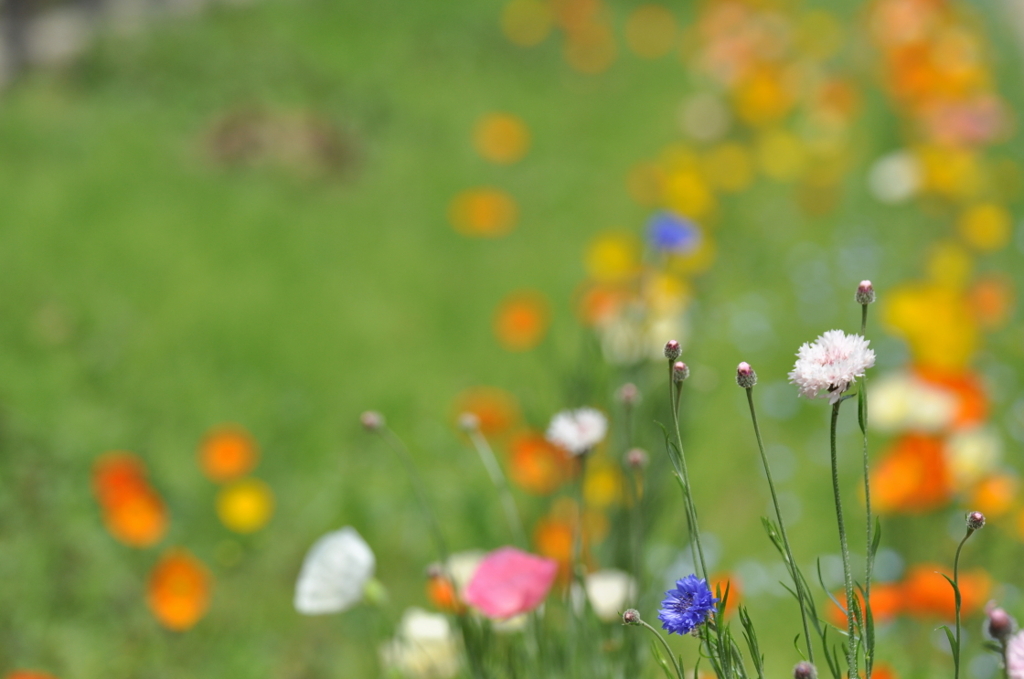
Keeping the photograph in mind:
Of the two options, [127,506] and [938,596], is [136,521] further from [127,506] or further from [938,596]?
[938,596]

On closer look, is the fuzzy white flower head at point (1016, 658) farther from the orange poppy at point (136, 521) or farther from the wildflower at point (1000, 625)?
the orange poppy at point (136, 521)

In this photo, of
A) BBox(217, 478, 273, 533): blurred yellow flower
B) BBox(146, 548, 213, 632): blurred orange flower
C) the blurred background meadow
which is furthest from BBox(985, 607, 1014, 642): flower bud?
BBox(217, 478, 273, 533): blurred yellow flower

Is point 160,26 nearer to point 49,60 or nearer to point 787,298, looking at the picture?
point 49,60

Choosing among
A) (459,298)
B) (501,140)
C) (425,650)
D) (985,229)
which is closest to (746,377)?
(425,650)

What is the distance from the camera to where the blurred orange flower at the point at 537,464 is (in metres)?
1.97

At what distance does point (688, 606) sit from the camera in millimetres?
840

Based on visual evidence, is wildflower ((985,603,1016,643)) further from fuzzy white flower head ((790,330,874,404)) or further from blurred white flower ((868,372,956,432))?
blurred white flower ((868,372,956,432))

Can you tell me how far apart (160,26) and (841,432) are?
3600 millimetres

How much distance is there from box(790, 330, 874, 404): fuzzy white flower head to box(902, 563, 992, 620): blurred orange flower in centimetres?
118

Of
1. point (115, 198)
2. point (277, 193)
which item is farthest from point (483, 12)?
point (115, 198)

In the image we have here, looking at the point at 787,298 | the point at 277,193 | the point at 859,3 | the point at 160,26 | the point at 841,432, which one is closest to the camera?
the point at 841,432

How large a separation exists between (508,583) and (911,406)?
1.44 metres

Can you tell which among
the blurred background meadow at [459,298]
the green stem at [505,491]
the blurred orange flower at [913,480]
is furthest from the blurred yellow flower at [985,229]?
the green stem at [505,491]

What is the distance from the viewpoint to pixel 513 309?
9.76 ft
